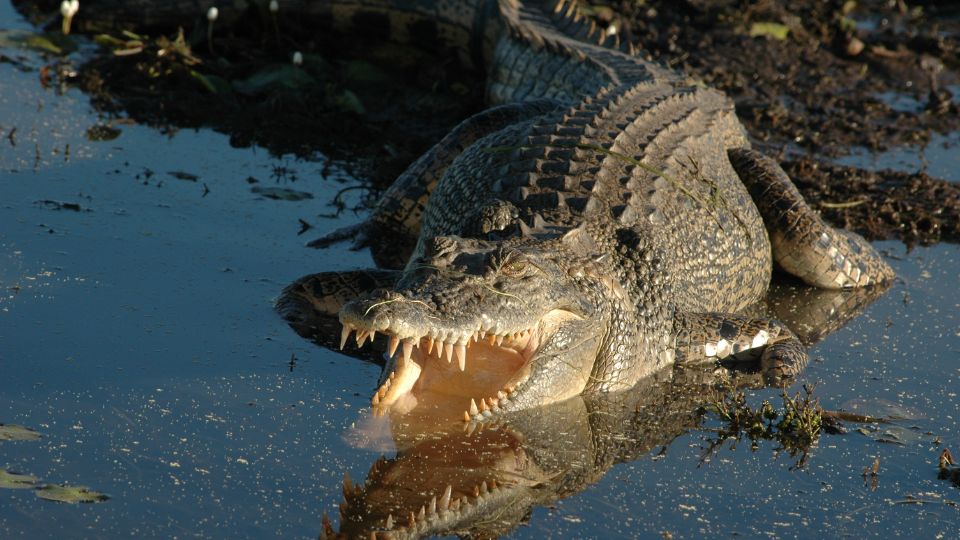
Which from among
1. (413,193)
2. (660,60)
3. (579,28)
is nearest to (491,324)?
(413,193)

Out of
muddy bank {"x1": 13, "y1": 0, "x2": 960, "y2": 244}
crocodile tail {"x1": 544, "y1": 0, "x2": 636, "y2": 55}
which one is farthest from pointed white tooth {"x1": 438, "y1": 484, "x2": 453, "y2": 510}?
crocodile tail {"x1": 544, "y1": 0, "x2": 636, "y2": 55}

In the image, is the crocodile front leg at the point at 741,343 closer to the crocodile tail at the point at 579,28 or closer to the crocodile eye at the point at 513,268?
the crocodile eye at the point at 513,268

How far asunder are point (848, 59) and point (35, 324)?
23.6 feet

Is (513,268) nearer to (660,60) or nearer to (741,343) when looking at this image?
(741,343)

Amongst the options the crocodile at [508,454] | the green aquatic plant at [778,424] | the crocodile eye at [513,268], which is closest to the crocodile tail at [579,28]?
the crocodile at [508,454]

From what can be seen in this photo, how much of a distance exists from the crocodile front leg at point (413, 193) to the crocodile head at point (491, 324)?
1.78 metres

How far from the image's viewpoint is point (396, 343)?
14.2ft

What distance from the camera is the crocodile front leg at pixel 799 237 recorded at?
6.42 metres

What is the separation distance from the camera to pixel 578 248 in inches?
197

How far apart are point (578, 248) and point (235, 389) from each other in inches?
57.3

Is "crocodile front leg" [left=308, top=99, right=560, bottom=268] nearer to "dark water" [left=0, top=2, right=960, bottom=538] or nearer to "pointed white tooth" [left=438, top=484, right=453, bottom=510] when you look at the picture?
"dark water" [left=0, top=2, right=960, bottom=538]

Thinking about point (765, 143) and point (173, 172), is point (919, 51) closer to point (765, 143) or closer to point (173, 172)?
point (765, 143)

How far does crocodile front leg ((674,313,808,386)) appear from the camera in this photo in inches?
211

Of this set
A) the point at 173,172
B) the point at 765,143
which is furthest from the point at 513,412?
the point at 765,143
